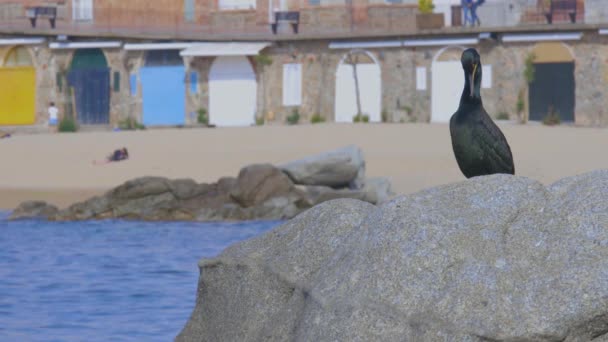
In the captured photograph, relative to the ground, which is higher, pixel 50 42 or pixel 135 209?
pixel 50 42

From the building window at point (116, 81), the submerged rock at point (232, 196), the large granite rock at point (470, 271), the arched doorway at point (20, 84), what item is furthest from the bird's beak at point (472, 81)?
the arched doorway at point (20, 84)

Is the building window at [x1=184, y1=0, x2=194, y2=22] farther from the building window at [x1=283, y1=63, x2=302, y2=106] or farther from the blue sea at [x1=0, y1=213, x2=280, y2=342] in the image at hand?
the blue sea at [x1=0, y1=213, x2=280, y2=342]

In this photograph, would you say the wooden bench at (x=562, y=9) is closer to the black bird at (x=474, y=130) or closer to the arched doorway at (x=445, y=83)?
the arched doorway at (x=445, y=83)

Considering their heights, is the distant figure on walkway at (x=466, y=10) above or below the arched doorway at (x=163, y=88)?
above

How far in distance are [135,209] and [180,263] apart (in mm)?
6461

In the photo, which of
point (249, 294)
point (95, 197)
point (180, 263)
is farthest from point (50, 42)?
point (249, 294)

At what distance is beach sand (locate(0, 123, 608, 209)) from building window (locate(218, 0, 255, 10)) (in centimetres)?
770

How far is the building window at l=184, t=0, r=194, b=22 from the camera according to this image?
46781 millimetres

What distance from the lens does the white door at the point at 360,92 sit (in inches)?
1716

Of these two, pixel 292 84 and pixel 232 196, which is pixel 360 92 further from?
pixel 232 196

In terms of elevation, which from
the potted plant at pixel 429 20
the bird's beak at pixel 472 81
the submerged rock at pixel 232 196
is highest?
the potted plant at pixel 429 20

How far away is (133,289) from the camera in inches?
675

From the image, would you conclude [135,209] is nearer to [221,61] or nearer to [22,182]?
[22,182]

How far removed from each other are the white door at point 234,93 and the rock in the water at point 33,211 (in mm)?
18645
